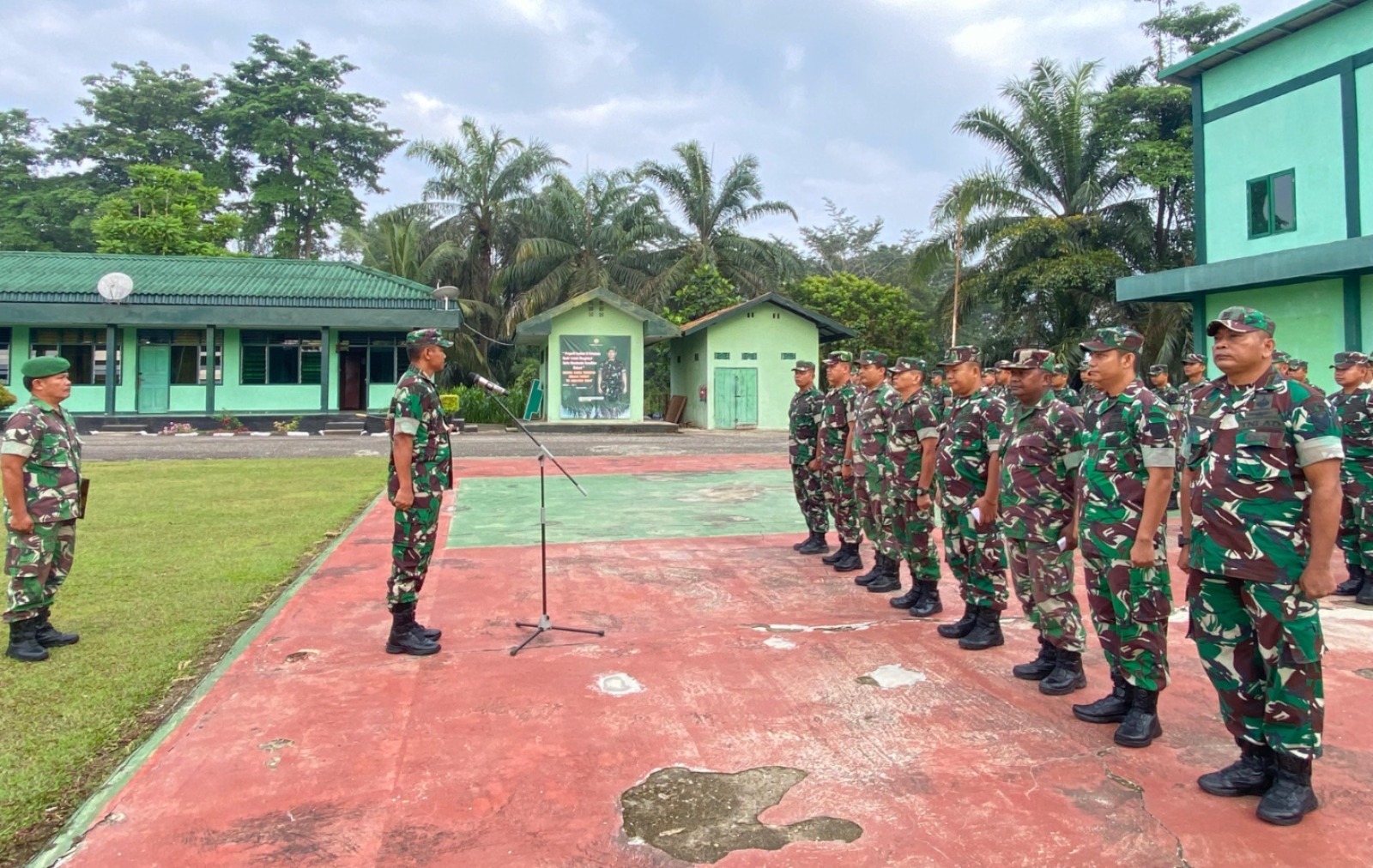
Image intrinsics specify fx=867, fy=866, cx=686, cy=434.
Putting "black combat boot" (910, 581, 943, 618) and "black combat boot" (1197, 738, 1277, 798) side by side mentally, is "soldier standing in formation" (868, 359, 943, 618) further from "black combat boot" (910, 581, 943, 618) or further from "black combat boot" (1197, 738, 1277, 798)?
"black combat boot" (1197, 738, 1277, 798)

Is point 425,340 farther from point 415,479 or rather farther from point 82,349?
point 82,349

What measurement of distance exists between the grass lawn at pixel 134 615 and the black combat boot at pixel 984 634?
386 centimetres

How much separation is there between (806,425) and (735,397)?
17.7 metres

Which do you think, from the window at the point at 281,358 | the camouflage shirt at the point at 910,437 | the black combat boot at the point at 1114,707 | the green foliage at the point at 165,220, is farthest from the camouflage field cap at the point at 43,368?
the green foliage at the point at 165,220

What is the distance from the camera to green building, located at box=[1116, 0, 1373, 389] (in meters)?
11.7

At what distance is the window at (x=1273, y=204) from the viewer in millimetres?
12867

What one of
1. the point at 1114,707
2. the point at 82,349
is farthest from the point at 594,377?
the point at 1114,707

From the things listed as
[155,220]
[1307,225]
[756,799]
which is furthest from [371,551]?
[155,220]

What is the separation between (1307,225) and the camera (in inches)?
496

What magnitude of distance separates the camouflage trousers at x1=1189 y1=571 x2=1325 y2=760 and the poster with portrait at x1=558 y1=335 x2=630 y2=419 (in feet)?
70.1

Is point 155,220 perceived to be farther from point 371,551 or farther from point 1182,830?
point 1182,830

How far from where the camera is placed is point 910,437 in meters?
5.22

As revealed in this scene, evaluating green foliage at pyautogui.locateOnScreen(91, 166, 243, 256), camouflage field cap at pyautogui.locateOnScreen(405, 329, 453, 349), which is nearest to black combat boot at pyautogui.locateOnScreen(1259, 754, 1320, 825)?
camouflage field cap at pyautogui.locateOnScreen(405, 329, 453, 349)

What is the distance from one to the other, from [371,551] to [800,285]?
23.4 metres
